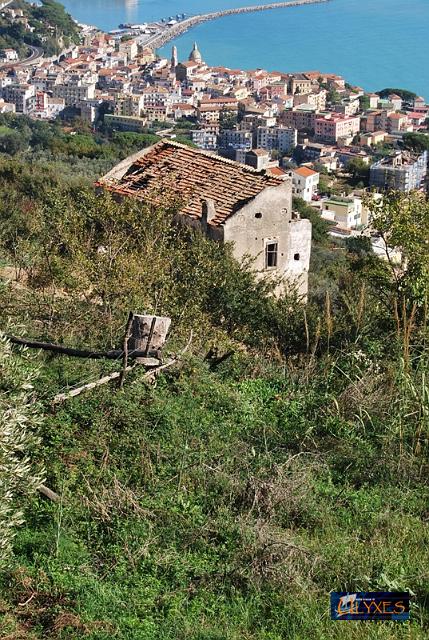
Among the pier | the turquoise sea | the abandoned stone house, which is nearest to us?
the abandoned stone house

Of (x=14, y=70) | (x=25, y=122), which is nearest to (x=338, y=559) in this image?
(x=25, y=122)

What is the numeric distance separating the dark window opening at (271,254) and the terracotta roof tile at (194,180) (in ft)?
2.52

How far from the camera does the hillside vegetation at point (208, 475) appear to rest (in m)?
3.40

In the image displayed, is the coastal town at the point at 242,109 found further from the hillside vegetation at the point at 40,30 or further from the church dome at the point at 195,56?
the hillside vegetation at the point at 40,30

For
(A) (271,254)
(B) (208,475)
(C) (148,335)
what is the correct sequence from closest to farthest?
1. (B) (208,475)
2. (C) (148,335)
3. (A) (271,254)

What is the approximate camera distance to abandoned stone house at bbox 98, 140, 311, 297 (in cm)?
1065

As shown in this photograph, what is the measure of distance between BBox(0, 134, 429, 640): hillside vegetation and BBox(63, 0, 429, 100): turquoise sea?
96887 mm

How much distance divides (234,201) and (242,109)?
90.4 metres

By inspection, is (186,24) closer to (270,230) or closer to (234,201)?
(270,230)

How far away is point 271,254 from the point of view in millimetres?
11391

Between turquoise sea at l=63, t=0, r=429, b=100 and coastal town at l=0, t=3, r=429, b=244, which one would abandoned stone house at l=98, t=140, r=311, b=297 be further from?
turquoise sea at l=63, t=0, r=429, b=100

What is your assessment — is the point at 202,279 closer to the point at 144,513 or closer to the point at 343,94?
the point at 144,513

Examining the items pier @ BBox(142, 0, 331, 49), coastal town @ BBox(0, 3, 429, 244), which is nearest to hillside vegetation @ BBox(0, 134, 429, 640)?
coastal town @ BBox(0, 3, 429, 244)

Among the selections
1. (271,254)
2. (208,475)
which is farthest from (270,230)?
(208,475)
